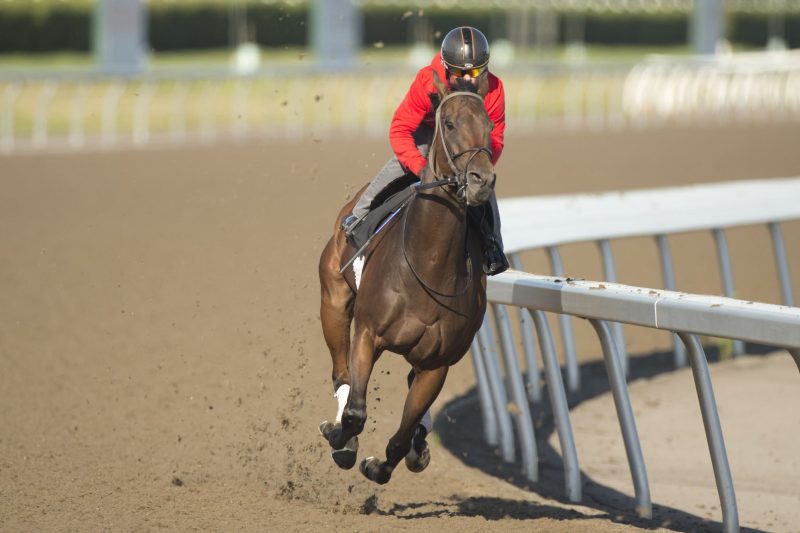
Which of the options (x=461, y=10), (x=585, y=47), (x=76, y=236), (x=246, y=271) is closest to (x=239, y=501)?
(x=246, y=271)

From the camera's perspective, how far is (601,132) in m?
24.4

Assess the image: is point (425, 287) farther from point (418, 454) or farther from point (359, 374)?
point (418, 454)

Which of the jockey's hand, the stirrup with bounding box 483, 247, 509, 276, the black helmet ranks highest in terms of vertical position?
the black helmet

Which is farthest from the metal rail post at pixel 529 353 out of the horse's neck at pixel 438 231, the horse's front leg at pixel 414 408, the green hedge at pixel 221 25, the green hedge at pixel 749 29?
the green hedge at pixel 749 29

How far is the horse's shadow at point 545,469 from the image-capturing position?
5660 millimetres

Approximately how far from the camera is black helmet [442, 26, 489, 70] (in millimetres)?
4988

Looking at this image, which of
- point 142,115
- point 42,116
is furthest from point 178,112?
point 42,116

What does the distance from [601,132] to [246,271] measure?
14537 millimetres

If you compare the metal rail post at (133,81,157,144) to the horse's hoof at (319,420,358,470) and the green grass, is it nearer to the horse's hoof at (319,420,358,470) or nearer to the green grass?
the green grass

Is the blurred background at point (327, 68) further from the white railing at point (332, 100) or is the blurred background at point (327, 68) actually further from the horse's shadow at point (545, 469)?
the horse's shadow at point (545, 469)

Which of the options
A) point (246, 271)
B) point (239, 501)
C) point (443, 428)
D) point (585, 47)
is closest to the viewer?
point (239, 501)

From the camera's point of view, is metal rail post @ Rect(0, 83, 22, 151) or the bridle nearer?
the bridle

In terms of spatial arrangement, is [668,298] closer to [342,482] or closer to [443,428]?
[342,482]

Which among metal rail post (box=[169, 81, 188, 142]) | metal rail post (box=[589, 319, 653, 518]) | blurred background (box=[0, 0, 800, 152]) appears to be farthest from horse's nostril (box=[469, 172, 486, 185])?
metal rail post (box=[169, 81, 188, 142])
